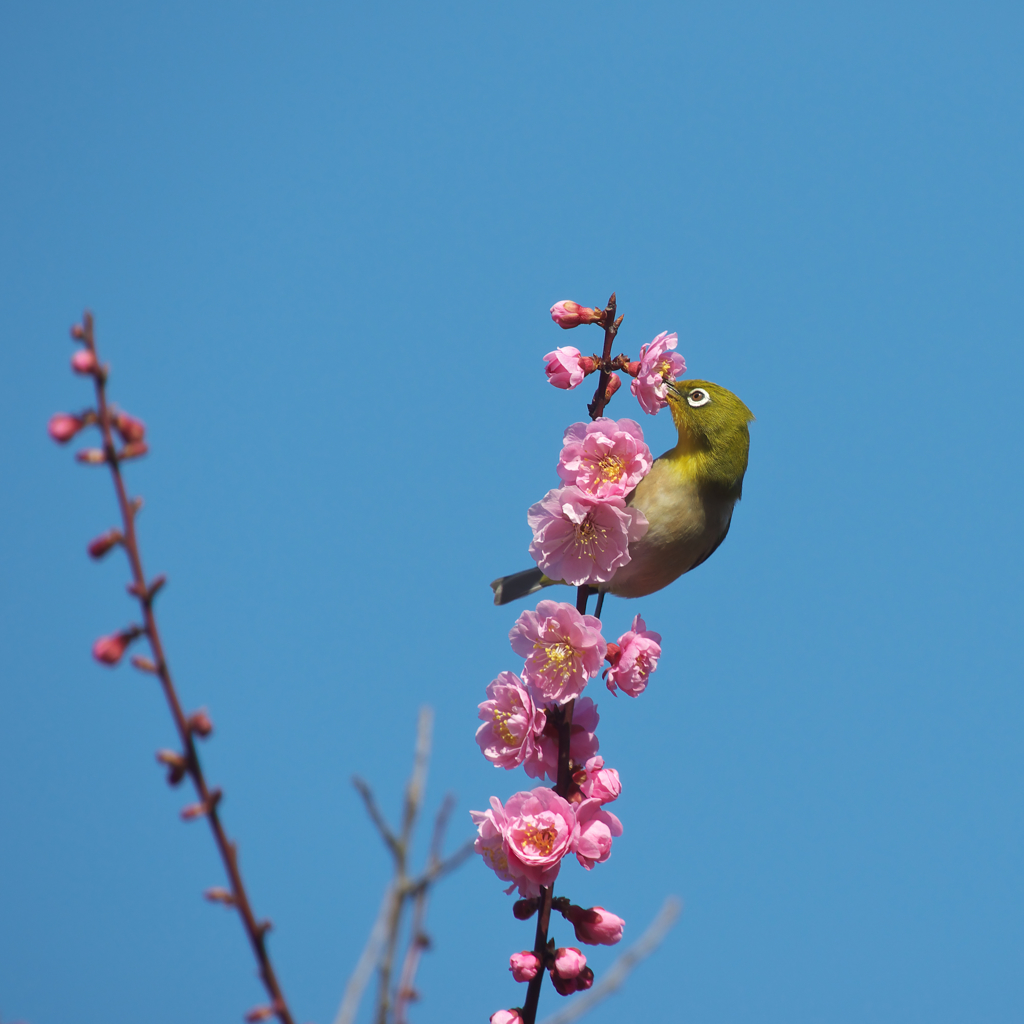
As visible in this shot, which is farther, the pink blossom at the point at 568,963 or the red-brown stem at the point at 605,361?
the red-brown stem at the point at 605,361

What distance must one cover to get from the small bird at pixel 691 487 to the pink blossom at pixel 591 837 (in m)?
1.99

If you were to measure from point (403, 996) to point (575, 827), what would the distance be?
4.34 ft

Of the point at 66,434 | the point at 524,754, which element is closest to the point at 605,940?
the point at 524,754

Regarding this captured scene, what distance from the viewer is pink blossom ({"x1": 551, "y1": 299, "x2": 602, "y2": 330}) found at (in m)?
3.31

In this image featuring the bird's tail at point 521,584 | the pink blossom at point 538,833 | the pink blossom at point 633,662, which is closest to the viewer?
the pink blossom at point 538,833

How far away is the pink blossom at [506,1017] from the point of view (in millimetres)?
2584

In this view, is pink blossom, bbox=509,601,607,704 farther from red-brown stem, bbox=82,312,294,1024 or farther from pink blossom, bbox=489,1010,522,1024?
red-brown stem, bbox=82,312,294,1024

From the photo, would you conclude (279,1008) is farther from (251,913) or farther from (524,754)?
(524,754)

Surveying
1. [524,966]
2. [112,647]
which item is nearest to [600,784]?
[524,966]

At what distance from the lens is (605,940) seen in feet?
9.17

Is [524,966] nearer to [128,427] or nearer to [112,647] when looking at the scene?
[112,647]

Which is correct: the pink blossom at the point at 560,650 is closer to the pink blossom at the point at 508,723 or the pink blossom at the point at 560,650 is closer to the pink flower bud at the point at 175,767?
the pink blossom at the point at 508,723

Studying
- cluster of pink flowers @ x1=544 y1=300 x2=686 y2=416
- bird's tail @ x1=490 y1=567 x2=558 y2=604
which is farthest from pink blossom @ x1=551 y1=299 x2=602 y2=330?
bird's tail @ x1=490 y1=567 x2=558 y2=604

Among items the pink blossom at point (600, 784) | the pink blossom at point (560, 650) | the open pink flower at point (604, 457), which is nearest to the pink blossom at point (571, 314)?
the open pink flower at point (604, 457)
